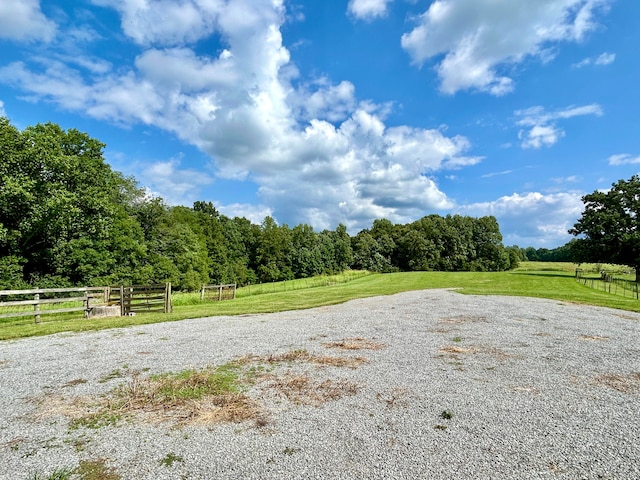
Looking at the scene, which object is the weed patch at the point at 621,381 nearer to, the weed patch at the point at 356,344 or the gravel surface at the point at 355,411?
the gravel surface at the point at 355,411

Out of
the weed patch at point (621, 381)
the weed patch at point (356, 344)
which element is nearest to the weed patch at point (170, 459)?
the weed patch at point (356, 344)

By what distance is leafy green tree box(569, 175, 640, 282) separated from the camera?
39844mm

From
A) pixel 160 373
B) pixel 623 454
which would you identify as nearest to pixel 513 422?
pixel 623 454

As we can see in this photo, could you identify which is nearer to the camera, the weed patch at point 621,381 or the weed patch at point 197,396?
the weed patch at point 197,396

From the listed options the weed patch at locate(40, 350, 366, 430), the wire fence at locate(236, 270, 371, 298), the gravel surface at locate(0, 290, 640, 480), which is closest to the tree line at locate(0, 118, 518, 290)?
the wire fence at locate(236, 270, 371, 298)

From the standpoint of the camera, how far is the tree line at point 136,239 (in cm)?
2417

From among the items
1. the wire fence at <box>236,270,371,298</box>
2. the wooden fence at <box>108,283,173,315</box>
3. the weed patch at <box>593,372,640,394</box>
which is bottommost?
the wire fence at <box>236,270,371,298</box>

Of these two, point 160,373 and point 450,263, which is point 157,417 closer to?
point 160,373

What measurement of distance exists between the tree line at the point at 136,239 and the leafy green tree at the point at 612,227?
1009 inches

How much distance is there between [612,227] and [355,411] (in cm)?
5064

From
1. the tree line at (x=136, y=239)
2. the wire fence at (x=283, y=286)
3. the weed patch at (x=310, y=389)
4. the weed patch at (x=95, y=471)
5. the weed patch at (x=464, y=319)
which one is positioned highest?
the tree line at (x=136, y=239)

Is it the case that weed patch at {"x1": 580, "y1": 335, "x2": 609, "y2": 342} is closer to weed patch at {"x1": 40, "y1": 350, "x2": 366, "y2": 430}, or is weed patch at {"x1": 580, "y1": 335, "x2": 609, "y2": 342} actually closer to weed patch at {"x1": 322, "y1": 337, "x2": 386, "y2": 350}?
weed patch at {"x1": 322, "y1": 337, "x2": 386, "y2": 350}

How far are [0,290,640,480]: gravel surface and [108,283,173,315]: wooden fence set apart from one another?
5268mm

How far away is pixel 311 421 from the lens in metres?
4.46
